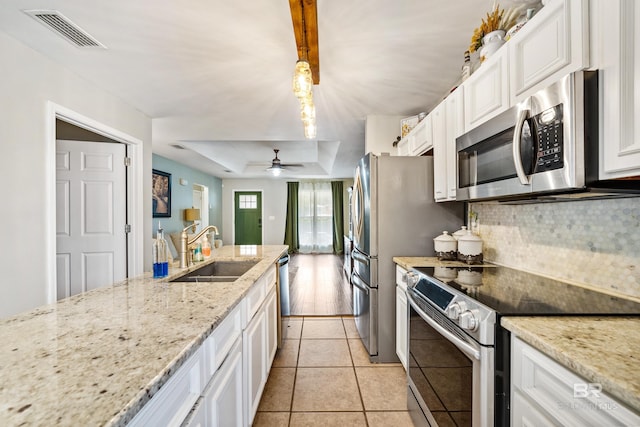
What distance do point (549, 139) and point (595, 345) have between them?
2.28 feet

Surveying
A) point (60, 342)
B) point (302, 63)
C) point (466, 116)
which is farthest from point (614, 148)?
point (60, 342)

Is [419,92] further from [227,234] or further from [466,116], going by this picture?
[227,234]

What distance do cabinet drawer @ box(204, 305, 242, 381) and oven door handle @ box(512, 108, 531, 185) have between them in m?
1.32

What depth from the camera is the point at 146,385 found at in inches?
22.3

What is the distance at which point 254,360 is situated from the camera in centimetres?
155

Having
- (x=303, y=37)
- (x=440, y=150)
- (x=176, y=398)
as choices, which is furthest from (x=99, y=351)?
(x=440, y=150)

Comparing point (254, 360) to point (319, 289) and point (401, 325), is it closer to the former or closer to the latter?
point (401, 325)

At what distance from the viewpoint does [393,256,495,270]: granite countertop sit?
6.12 ft

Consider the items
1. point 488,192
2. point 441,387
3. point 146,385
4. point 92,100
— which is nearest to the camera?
point 146,385

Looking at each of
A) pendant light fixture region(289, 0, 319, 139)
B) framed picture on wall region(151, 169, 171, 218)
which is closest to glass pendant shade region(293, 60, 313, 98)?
pendant light fixture region(289, 0, 319, 139)

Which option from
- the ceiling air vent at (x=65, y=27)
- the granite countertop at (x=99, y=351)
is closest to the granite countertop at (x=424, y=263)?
the granite countertop at (x=99, y=351)

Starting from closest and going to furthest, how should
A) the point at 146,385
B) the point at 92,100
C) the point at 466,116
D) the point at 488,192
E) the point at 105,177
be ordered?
the point at 146,385 → the point at 488,192 → the point at 466,116 → the point at 92,100 → the point at 105,177

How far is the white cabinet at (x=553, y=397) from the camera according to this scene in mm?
612

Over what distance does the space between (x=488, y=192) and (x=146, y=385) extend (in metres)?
1.55
